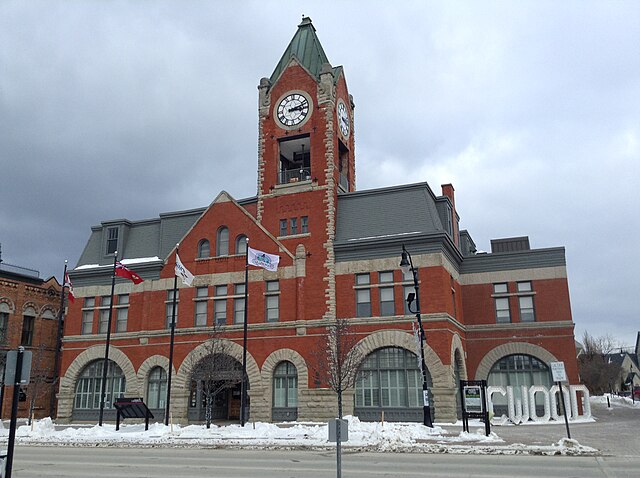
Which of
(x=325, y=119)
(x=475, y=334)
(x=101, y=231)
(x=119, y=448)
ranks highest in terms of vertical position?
(x=325, y=119)

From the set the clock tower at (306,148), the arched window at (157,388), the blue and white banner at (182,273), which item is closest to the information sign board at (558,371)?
the clock tower at (306,148)

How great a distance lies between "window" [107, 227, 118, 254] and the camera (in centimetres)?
4416

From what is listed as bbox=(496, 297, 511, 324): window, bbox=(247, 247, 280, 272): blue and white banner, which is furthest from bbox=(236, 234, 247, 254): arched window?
bbox=(496, 297, 511, 324): window

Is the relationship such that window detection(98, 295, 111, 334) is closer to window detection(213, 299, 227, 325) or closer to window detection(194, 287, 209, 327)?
window detection(194, 287, 209, 327)

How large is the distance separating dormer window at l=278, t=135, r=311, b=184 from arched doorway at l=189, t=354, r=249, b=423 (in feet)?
42.0

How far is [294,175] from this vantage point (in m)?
42.4

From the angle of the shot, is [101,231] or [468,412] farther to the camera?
[101,231]

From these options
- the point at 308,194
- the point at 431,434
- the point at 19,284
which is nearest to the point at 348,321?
the point at 308,194

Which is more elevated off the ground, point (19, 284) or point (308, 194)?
point (308, 194)

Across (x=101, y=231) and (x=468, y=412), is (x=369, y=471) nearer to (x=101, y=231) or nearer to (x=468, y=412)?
(x=468, y=412)

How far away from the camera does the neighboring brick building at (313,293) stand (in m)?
34.6

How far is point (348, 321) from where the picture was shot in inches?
1377

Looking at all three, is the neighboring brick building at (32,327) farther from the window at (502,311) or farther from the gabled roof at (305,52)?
the window at (502,311)

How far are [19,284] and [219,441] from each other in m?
29.9
